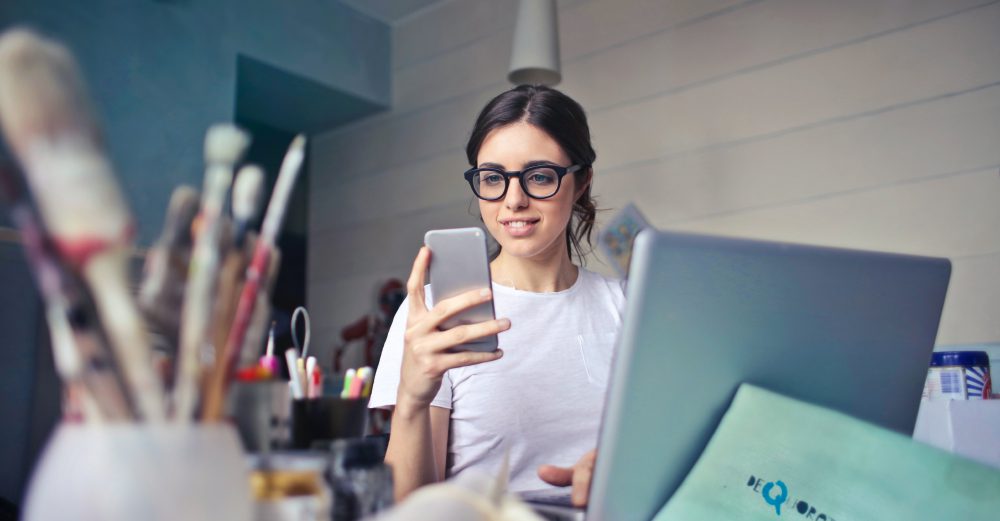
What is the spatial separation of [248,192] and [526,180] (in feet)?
3.01

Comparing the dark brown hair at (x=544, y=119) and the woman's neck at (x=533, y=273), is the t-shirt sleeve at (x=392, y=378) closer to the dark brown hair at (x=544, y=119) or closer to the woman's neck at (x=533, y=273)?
the woman's neck at (x=533, y=273)

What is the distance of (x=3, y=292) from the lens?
3.63 ft

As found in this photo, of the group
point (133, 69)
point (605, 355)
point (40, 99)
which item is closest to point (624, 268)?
point (605, 355)

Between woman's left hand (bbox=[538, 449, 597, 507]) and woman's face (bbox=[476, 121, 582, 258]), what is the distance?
0.65 meters

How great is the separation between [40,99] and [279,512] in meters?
0.26

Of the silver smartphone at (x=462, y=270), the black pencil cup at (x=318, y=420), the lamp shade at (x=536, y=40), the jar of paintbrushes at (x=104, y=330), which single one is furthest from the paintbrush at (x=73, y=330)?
the lamp shade at (x=536, y=40)

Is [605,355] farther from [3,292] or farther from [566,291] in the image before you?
[3,292]

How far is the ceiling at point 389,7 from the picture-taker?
3.56 meters

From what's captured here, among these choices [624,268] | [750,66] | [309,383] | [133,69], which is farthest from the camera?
[133,69]

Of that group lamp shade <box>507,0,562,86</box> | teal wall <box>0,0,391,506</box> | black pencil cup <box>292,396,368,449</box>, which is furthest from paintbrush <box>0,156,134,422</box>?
lamp shade <box>507,0,562,86</box>

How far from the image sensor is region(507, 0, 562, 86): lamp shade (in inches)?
98.2

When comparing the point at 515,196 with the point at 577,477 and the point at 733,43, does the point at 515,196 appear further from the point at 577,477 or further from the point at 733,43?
the point at 733,43

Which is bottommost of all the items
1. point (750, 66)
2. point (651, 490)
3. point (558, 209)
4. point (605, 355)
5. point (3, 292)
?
point (651, 490)

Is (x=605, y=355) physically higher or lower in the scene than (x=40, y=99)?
lower
